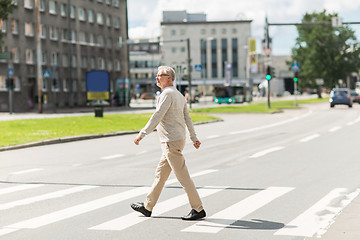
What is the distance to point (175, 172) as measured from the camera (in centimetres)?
744

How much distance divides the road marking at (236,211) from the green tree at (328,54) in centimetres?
9572

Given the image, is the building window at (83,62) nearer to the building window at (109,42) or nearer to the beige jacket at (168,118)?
the building window at (109,42)

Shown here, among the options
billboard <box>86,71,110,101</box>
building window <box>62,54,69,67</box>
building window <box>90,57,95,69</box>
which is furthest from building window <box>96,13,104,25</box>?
billboard <box>86,71,110,101</box>


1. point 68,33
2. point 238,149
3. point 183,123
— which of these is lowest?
point 238,149

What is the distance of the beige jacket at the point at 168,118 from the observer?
725 cm

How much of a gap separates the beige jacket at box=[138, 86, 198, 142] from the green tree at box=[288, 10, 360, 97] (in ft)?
321

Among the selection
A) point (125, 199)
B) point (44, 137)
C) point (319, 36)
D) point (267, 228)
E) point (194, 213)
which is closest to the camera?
point (267, 228)

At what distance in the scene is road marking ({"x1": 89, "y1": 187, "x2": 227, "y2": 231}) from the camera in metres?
7.02

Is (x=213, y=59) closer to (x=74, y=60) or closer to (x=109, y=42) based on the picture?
(x=109, y=42)

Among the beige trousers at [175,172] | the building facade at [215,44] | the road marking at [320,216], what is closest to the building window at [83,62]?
the road marking at [320,216]

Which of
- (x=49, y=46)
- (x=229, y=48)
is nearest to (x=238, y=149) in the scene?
(x=49, y=46)

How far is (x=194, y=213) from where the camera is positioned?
7391 millimetres

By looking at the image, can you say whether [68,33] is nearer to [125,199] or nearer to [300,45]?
[300,45]

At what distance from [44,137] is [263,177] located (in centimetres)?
1114
